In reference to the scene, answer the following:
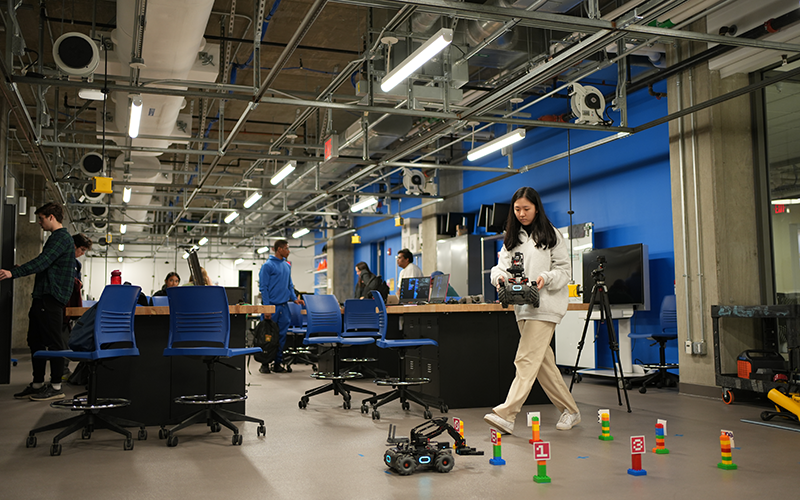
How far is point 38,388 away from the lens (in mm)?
6332

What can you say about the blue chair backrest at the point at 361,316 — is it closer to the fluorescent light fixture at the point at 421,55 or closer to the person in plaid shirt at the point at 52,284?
the fluorescent light fixture at the point at 421,55

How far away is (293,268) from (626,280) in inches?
770

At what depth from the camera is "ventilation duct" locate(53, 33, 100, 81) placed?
6152 millimetres

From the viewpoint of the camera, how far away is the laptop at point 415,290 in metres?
7.02

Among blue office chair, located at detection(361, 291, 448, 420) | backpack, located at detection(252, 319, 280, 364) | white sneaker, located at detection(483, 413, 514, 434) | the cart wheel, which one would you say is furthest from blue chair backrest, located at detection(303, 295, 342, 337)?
the cart wheel

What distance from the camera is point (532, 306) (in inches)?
170

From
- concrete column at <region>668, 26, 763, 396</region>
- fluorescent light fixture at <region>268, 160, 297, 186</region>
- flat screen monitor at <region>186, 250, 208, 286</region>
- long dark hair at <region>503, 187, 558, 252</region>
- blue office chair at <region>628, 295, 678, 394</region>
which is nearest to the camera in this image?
long dark hair at <region>503, 187, 558, 252</region>

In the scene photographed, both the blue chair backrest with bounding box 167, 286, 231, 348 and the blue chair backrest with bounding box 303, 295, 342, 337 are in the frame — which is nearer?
the blue chair backrest with bounding box 167, 286, 231, 348

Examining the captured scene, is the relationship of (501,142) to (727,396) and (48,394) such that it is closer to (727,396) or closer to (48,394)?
(727,396)

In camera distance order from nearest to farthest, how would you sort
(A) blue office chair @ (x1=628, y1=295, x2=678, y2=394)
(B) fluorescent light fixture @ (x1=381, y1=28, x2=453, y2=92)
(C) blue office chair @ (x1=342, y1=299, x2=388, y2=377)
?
(B) fluorescent light fixture @ (x1=381, y1=28, x2=453, y2=92)
(C) blue office chair @ (x1=342, y1=299, x2=388, y2=377)
(A) blue office chair @ (x1=628, y1=295, x2=678, y2=394)

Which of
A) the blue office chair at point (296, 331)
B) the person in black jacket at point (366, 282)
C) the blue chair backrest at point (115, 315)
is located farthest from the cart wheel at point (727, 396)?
the blue chair backrest at point (115, 315)

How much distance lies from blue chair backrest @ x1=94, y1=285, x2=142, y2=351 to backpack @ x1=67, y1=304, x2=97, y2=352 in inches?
2.5

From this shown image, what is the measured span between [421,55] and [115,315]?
3057mm

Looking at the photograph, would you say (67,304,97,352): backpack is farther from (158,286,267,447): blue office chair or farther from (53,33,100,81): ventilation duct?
(53,33,100,81): ventilation duct
